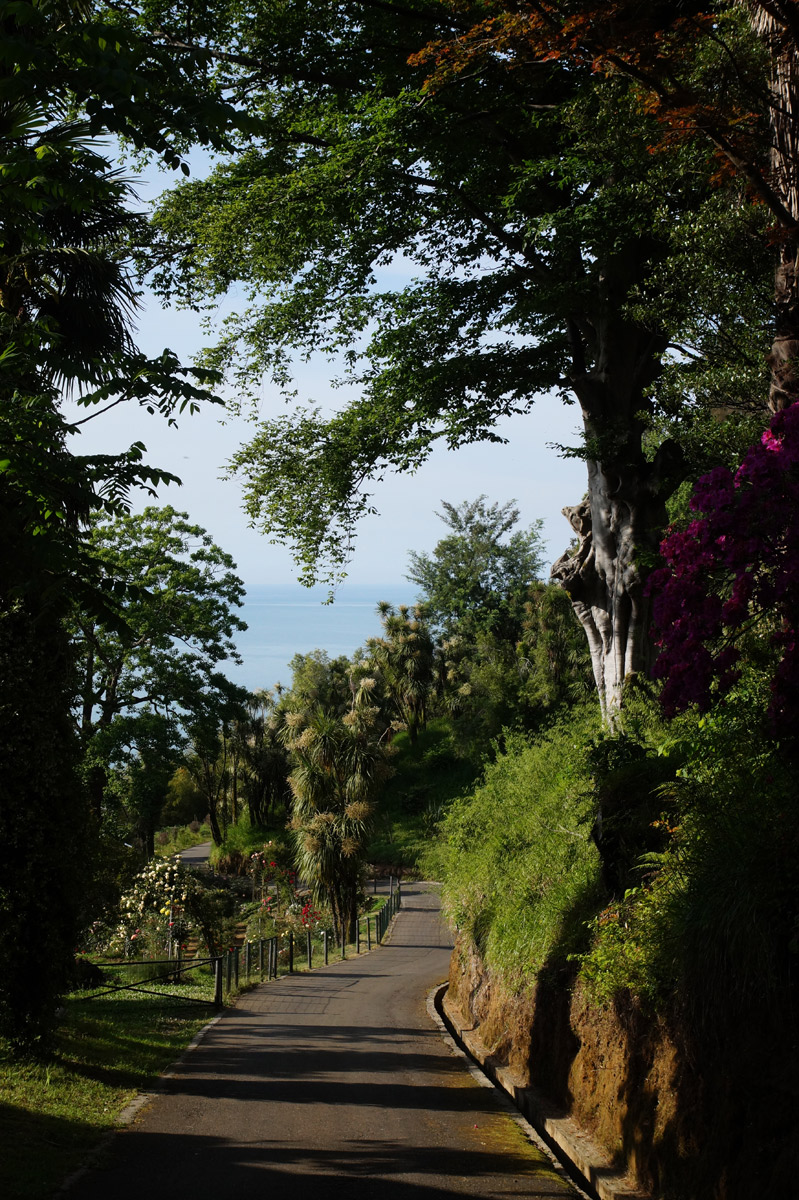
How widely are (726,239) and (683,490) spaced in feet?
37.0

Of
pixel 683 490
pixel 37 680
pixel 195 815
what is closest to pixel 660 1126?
pixel 37 680

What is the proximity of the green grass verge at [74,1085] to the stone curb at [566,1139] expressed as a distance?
11.7ft

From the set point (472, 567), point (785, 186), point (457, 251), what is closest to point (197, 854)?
point (472, 567)

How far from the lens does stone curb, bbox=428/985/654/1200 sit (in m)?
6.37

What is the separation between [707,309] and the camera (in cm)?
1117

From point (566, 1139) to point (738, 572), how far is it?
14.9 feet

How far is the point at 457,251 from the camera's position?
16.8 metres

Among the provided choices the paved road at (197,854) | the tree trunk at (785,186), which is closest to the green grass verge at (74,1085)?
the tree trunk at (785,186)

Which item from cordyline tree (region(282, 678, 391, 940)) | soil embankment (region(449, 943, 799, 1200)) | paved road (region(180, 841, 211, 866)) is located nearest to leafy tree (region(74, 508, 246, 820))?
cordyline tree (region(282, 678, 391, 940))

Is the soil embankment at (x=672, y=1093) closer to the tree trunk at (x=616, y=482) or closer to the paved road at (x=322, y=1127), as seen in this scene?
the paved road at (x=322, y=1127)

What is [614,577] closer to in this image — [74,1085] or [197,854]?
[74,1085]

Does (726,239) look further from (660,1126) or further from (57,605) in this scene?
(660,1126)

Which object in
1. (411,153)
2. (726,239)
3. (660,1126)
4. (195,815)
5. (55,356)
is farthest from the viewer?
(195,815)

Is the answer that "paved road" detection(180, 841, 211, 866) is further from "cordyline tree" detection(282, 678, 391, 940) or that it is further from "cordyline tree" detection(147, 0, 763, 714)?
"cordyline tree" detection(147, 0, 763, 714)
